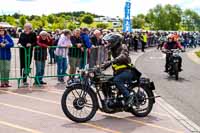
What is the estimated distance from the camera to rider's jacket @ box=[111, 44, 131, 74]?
8.84 meters

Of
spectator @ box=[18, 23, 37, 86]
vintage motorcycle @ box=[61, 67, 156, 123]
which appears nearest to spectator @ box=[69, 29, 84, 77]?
spectator @ box=[18, 23, 37, 86]

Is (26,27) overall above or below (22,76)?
above

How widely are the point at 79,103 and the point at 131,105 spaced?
1.08 meters

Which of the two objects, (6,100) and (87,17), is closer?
(6,100)

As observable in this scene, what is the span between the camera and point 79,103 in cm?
861

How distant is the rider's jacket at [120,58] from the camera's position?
8.84 m

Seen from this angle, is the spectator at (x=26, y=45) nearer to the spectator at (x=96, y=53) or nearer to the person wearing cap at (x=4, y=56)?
the person wearing cap at (x=4, y=56)

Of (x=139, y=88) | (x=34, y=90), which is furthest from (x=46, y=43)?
(x=139, y=88)

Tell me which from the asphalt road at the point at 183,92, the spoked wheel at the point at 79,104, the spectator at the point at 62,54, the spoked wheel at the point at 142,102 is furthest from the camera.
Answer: the spectator at the point at 62,54

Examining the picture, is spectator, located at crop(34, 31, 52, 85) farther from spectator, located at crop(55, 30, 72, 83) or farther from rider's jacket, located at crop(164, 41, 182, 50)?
rider's jacket, located at crop(164, 41, 182, 50)

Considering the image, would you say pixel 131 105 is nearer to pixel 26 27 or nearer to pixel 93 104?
pixel 93 104

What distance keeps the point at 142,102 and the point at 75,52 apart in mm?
5679

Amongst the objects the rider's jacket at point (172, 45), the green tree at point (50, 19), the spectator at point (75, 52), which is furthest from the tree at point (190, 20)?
the spectator at point (75, 52)

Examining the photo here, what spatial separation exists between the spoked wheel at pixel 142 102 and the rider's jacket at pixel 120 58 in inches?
20.0
